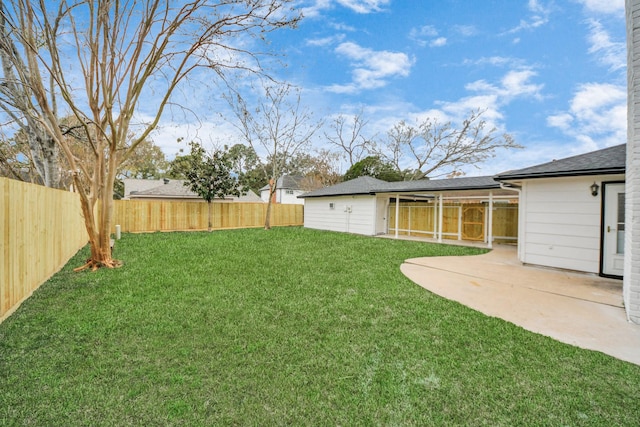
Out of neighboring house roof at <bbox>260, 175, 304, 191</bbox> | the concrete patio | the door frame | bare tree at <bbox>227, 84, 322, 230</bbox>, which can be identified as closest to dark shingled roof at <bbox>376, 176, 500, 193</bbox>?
the door frame

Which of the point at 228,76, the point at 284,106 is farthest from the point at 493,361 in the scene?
the point at 284,106

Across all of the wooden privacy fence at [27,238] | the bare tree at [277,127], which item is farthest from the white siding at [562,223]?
the bare tree at [277,127]

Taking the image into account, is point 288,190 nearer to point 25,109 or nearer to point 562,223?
point 25,109

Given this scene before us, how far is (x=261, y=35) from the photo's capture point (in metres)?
5.69

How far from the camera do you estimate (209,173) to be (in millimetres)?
14711

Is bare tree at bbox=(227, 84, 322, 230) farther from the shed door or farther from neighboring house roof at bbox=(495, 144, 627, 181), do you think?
the shed door

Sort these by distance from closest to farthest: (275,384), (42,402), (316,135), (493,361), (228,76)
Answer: (42,402), (275,384), (493,361), (228,76), (316,135)

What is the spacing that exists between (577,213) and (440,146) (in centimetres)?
1943

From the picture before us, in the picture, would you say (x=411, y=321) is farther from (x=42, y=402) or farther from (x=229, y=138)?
(x=229, y=138)

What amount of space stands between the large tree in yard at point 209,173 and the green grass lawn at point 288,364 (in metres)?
10.4

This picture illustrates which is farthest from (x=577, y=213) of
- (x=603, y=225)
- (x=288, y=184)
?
(x=288, y=184)

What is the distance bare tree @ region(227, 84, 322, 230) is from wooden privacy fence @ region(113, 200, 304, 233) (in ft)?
3.69

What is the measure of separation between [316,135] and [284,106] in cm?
308

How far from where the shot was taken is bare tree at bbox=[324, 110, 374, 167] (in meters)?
25.3
